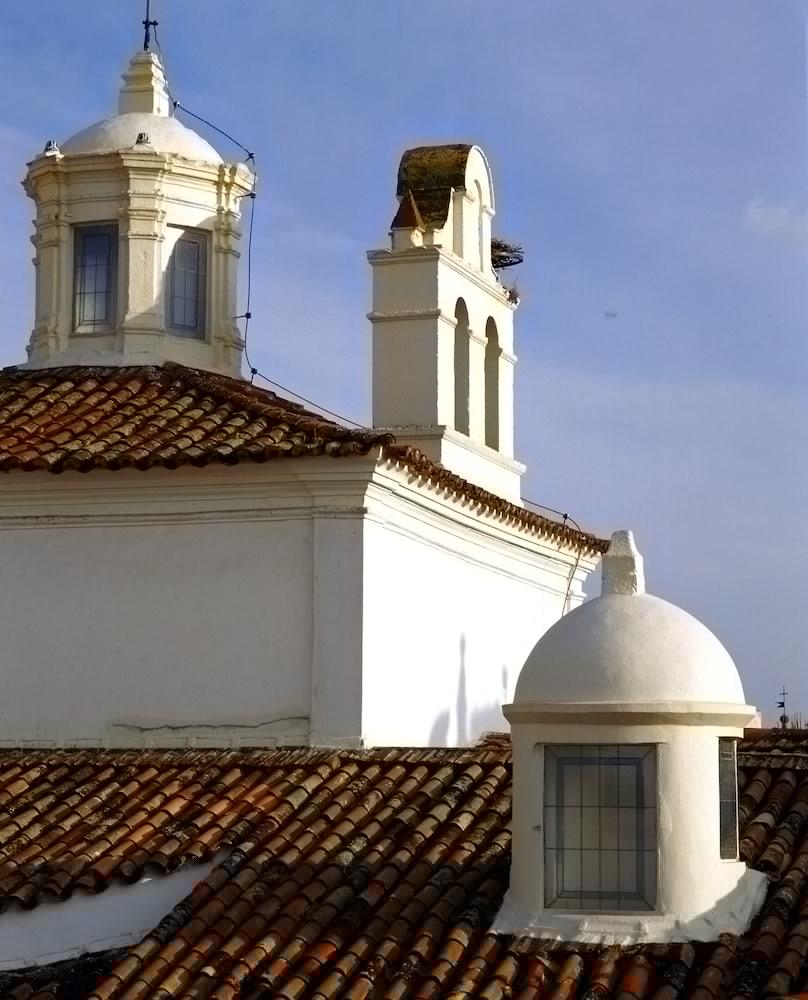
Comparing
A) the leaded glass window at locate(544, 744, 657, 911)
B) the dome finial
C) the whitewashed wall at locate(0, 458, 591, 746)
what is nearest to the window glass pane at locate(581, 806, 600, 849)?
the leaded glass window at locate(544, 744, 657, 911)

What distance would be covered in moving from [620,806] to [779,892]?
118cm

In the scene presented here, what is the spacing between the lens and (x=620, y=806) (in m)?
12.8

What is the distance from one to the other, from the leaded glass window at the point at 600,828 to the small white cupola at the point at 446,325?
20.2 feet

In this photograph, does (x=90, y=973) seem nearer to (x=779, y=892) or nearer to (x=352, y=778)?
(x=352, y=778)

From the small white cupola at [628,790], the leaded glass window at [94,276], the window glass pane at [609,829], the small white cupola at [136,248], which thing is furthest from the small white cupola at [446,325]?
the window glass pane at [609,829]

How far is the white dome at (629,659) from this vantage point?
12750 millimetres

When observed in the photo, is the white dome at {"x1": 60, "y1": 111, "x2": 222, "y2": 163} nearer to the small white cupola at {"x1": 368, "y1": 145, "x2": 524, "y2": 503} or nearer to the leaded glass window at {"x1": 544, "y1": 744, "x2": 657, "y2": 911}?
the small white cupola at {"x1": 368, "y1": 145, "x2": 524, "y2": 503}

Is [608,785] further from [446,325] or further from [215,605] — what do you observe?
[446,325]

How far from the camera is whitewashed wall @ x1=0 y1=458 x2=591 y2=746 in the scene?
16281 millimetres

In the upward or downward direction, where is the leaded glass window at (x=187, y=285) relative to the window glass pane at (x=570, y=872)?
upward

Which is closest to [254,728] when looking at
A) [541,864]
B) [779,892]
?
[541,864]

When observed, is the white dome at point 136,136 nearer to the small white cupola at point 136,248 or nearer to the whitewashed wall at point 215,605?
the small white cupola at point 136,248

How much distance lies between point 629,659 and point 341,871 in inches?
103

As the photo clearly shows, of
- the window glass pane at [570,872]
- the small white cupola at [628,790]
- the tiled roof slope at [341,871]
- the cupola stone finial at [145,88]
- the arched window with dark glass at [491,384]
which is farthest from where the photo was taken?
the cupola stone finial at [145,88]
